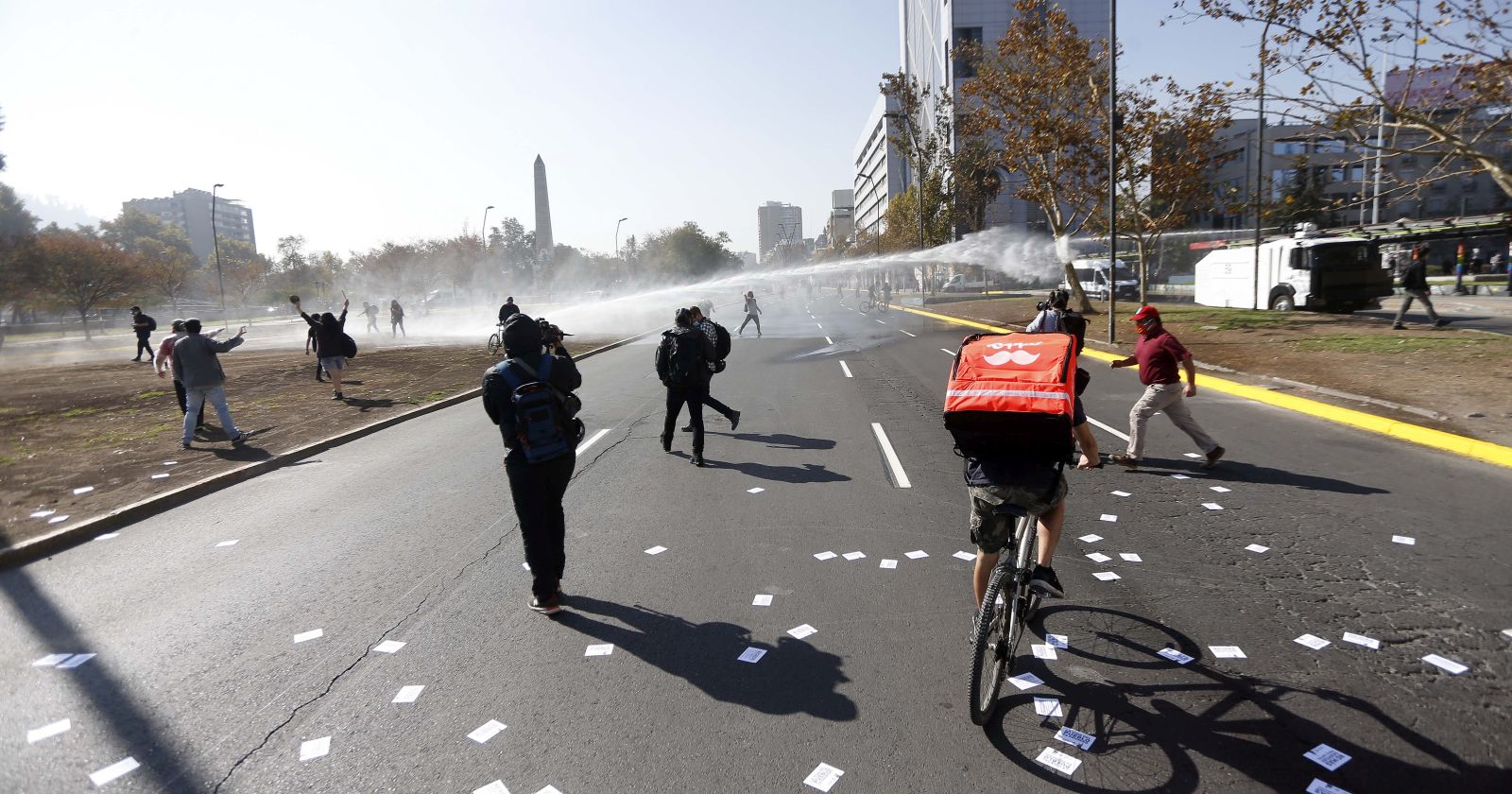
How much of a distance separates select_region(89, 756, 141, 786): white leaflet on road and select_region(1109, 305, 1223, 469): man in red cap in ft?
23.6

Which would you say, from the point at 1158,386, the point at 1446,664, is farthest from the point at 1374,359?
the point at 1446,664

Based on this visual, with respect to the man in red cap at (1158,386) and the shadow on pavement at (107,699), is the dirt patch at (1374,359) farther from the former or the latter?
the shadow on pavement at (107,699)

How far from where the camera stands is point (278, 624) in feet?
15.0

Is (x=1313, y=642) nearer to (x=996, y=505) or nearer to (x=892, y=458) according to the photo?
(x=996, y=505)

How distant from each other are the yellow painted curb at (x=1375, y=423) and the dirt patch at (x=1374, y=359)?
0.23 m

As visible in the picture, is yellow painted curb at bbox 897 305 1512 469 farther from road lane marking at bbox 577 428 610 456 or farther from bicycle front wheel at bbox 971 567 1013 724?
road lane marking at bbox 577 428 610 456

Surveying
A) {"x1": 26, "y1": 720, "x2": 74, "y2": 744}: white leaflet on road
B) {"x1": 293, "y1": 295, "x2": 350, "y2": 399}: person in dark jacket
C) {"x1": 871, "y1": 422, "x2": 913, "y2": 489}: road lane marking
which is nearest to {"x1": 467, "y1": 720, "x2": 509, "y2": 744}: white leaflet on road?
{"x1": 26, "y1": 720, "x2": 74, "y2": 744}: white leaflet on road

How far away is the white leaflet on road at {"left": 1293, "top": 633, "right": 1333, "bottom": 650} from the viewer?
3799mm

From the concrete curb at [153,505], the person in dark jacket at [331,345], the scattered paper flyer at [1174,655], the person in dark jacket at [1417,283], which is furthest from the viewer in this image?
the person in dark jacket at [1417,283]

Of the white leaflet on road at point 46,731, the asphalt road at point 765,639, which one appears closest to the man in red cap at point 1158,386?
the asphalt road at point 765,639

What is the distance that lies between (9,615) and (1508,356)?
18.0 metres

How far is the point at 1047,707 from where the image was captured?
3.38 metres

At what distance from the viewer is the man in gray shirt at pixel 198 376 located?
379 inches

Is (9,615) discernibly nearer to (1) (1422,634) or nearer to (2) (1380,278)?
(1) (1422,634)
